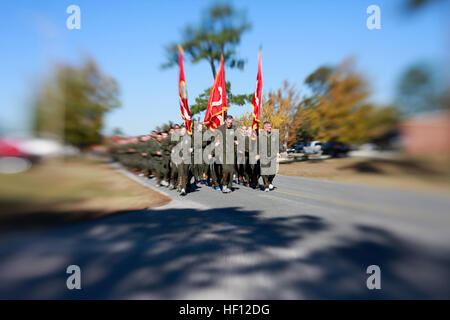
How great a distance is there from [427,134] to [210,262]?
1776mm

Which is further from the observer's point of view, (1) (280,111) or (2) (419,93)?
(1) (280,111)

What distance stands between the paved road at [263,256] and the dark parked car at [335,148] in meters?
0.17

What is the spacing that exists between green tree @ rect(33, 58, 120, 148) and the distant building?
1205 mm

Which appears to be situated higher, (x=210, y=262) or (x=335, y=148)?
(x=335, y=148)

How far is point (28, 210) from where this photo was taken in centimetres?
95

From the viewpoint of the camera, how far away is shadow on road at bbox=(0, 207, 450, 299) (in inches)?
43.1

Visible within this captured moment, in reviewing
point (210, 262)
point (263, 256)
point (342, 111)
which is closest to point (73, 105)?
point (342, 111)

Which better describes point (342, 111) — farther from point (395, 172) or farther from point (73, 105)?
point (73, 105)

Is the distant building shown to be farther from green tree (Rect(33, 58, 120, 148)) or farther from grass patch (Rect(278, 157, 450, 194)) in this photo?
green tree (Rect(33, 58, 120, 148))

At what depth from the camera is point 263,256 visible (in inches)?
89.7
